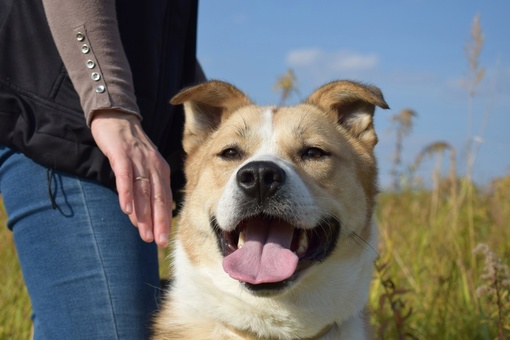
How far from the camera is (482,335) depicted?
13.0 ft

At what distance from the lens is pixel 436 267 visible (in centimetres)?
491

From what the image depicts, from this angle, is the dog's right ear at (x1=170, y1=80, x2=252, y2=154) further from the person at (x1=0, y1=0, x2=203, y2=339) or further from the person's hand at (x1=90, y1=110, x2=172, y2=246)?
the person's hand at (x1=90, y1=110, x2=172, y2=246)

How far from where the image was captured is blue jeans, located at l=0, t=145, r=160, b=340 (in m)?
2.81

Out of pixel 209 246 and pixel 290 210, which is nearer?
pixel 290 210

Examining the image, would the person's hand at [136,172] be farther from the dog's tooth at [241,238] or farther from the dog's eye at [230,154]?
the dog's eye at [230,154]

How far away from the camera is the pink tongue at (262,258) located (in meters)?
2.60

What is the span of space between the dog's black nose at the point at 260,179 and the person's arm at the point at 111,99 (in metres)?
0.32

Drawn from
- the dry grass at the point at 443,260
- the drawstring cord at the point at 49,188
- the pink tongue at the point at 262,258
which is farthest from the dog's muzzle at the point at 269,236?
the dry grass at the point at 443,260

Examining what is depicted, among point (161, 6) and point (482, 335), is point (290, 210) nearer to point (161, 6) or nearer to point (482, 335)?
point (161, 6)

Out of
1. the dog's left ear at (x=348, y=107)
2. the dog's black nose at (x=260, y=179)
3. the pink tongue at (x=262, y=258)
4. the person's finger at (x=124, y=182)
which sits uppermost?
the dog's left ear at (x=348, y=107)

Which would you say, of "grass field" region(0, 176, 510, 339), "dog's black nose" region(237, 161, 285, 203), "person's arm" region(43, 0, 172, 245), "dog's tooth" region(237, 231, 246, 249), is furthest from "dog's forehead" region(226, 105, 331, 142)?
"grass field" region(0, 176, 510, 339)

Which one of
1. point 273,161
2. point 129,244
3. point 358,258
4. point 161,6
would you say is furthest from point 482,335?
point 161,6

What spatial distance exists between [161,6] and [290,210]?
1.15m

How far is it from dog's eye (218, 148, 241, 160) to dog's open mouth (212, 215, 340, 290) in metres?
0.36
